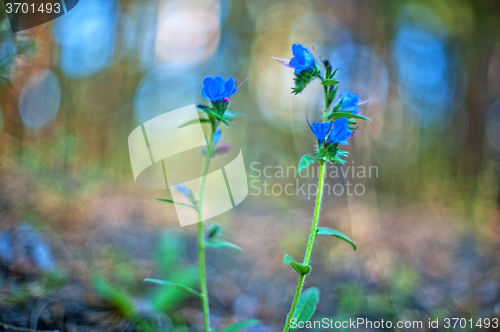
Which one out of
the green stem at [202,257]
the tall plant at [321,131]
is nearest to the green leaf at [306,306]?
the tall plant at [321,131]

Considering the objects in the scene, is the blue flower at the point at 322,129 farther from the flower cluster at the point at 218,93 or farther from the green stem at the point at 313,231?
the flower cluster at the point at 218,93

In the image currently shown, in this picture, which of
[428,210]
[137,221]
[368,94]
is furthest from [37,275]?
[428,210]

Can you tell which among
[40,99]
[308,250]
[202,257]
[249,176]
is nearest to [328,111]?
[308,250]

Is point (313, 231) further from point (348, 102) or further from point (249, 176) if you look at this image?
point (249, 176)

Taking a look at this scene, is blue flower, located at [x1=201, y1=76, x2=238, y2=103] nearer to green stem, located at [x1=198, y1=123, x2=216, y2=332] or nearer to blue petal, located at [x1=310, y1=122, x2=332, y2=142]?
green stem, located at [x1=198, y1=123, x2=216, y2=332]

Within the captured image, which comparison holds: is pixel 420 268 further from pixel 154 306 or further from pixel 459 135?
pixel 459 135

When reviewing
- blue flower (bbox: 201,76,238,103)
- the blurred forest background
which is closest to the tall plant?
blue flower (bbox: 201,76,238,103)
